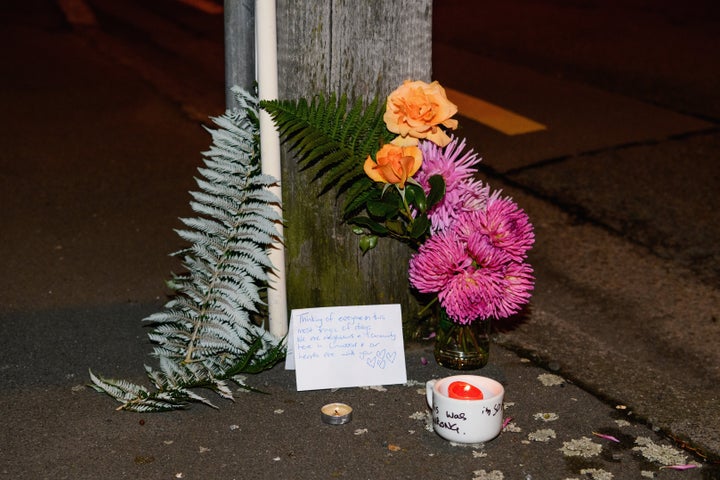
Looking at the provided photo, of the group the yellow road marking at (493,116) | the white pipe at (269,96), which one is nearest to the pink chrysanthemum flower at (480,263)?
the white pipe at (269,96)

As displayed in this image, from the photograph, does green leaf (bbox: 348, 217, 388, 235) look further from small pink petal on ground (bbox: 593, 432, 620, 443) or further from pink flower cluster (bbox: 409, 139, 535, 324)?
small pink petal on ground (bbox: 593, 432, 620, 443)

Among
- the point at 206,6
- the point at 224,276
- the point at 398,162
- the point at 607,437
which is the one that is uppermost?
the point at 398,162

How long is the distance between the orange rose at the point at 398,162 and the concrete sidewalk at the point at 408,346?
2.59 feet

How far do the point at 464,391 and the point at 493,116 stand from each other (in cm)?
461

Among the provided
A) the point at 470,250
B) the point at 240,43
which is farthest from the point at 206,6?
the point at 470,250

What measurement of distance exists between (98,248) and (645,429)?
2968mm

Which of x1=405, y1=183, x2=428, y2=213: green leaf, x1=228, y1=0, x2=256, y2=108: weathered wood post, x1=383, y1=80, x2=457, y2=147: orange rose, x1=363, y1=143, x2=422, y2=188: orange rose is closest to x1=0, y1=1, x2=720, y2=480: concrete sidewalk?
x1=405, y1=183, x2=428, y2=213: green leaf

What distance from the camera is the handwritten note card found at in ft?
11.9

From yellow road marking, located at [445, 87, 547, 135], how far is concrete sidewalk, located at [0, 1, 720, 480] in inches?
8.6

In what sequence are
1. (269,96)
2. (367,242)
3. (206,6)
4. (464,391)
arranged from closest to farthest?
(464,391) → (269,96) → (367,242) → (206,6)

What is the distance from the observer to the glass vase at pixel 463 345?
12.2 feet

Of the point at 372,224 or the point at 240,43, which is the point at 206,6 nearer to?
the point at 240,43

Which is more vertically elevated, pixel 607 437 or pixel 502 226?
pixel 502 226

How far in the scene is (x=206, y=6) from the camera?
13.5 meters
